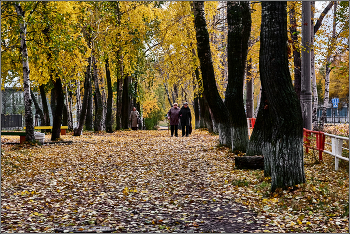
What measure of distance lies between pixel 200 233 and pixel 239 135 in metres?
7.75

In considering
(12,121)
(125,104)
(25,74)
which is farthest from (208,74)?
(12,121)

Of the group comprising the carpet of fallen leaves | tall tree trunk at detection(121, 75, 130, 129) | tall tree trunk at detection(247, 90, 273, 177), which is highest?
tall tree trunk at detection(121, 75, 130, 129)

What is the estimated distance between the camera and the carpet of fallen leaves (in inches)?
263

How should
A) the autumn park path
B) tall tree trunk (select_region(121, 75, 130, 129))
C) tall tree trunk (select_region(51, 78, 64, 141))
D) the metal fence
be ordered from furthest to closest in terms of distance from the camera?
1. the metal fence
2. tall tree trunk (select_region(121, 75, 130, 129))
3. tall tree trunk (select_region(51, 78, 64, 141))
4. the autumn park path

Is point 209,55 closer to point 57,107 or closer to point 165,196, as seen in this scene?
point 165,196

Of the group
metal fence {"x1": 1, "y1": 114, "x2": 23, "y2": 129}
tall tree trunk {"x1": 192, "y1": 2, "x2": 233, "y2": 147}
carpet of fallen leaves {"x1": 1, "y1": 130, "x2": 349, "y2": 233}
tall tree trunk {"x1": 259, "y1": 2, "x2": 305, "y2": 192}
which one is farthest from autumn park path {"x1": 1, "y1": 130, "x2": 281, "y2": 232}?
metal fence {"x1": 1, "y1": 114, "x2": 23, "y2": 129}

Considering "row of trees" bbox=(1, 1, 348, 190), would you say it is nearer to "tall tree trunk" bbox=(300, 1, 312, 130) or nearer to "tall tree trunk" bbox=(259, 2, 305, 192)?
"tall tree trunk" bbox=(259, 2, 305, 192)

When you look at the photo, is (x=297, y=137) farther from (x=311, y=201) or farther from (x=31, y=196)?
(x=31, y=196)

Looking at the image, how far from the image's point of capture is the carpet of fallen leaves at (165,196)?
22.0ft

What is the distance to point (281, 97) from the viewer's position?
8.12 metres

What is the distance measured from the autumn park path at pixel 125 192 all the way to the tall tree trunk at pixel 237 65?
0.91 meters

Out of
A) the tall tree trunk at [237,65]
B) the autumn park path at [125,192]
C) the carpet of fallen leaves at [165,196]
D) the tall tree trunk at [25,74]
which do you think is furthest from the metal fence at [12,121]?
the tall tree trunk at [237,65]

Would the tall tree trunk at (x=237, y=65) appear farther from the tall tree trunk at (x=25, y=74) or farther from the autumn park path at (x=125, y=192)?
the tall tree trunk at (x=25, y=74)

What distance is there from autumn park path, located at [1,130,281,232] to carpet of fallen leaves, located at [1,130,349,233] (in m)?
0.02
